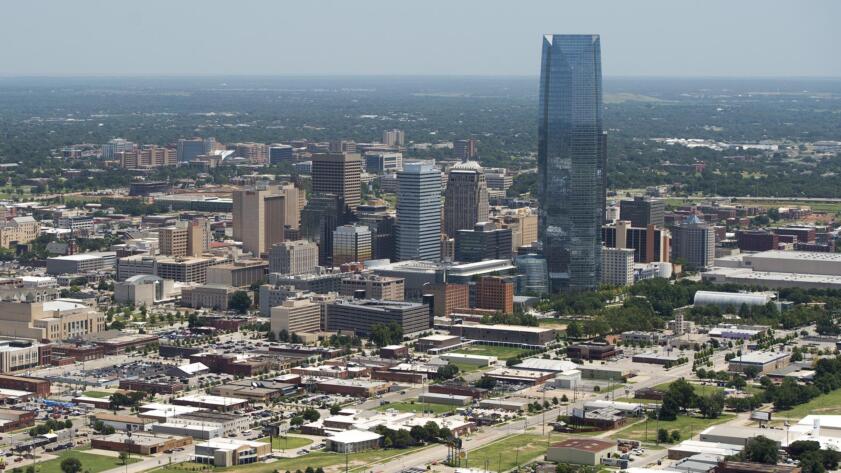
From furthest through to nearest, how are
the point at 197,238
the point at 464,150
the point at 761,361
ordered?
the point at 464,150, the point at 197,238, the point at 761,361

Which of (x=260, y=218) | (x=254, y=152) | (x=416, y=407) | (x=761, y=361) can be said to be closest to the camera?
(x=416, y=407)

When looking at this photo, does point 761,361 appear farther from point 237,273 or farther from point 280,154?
point 280,154

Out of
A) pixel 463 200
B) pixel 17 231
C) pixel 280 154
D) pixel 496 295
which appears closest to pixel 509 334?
pixel 496 295

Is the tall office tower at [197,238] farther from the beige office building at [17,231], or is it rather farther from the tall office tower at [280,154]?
the tall office tower at [280,154]

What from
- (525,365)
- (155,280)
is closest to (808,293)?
(525,365)

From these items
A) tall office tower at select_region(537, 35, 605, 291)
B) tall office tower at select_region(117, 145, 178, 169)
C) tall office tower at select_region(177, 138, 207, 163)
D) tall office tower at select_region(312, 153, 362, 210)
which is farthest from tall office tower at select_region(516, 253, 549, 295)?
tall office tower at select_region(177, 138, 207, 163)

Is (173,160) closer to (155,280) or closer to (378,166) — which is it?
(378,166)

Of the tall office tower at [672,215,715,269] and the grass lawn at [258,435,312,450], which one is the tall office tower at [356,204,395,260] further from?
the grass lawn at [258,435,312,450]

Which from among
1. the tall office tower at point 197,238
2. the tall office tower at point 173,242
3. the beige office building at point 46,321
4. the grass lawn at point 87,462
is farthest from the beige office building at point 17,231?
the grass lawn at point 87,462
